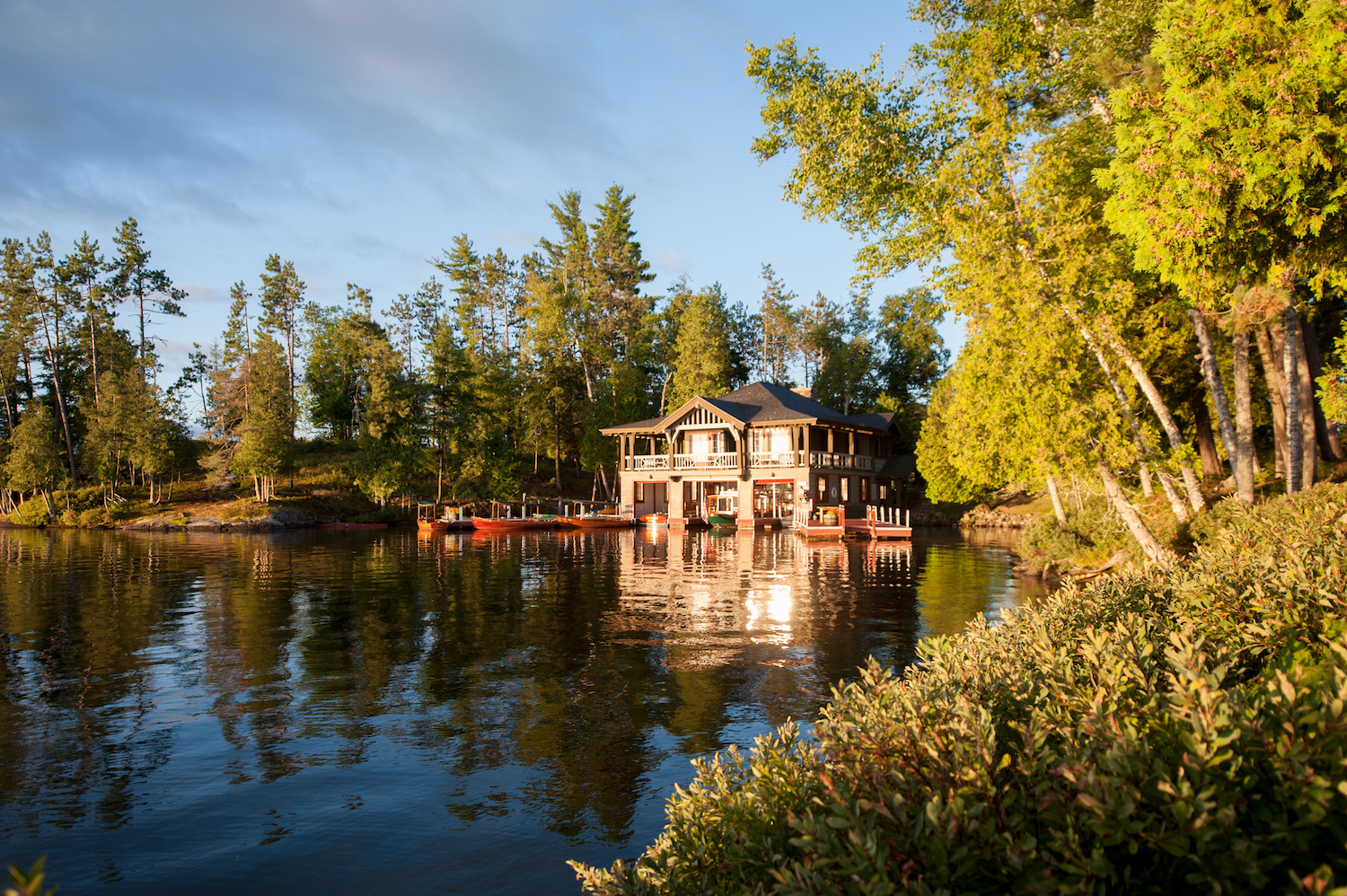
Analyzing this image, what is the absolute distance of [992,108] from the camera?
17391mm

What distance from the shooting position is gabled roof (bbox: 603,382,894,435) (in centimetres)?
4803

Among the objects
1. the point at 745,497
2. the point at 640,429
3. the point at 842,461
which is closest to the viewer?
the point at 745,497

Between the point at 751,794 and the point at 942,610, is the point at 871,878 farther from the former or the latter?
the point at 942,610

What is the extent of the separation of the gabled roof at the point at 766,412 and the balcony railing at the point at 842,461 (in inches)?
79.3

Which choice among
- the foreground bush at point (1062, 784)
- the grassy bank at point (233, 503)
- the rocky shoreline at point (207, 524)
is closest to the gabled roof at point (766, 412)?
the grassy bank at point (233, 503)

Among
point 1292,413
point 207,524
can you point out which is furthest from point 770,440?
point 207,524

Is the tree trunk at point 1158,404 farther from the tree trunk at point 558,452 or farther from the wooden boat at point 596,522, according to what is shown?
the tree trunk at point 558,452

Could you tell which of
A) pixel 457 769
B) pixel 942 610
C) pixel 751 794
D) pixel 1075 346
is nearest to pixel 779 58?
pixel 1075 346

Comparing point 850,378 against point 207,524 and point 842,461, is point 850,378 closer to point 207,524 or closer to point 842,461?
point 842,461

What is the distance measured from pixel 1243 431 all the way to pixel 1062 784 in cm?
1779

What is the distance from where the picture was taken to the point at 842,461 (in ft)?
164

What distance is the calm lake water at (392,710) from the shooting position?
614cm

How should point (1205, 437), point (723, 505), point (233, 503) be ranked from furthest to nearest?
point (723, 505) < point (233, 503) < point (1205, 437)

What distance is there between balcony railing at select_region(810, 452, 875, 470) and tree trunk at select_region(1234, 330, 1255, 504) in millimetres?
29713
